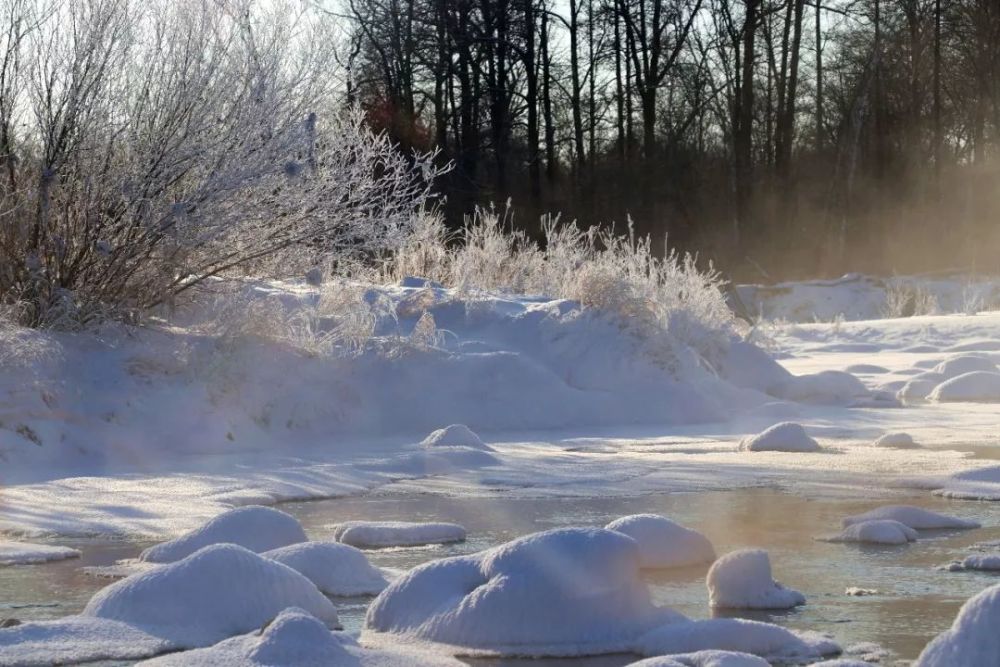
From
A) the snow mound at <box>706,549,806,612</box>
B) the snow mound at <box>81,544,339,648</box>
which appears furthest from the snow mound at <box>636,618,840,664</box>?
the snow mound at <box>81,544,339,648</box>

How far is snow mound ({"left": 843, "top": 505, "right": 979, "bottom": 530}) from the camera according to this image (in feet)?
19.5

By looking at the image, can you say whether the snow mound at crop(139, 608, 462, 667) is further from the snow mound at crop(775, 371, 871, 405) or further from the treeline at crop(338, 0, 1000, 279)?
the treeline at crop(338, 0, 1000, 279)

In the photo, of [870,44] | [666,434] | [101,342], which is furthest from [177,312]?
[870,44]

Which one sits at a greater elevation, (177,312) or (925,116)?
(925,116)

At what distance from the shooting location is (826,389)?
12062mm

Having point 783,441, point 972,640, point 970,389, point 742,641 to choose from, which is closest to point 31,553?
point 742,641

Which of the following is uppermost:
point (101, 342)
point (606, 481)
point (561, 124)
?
point (561, 124)

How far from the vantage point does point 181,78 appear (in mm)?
10305

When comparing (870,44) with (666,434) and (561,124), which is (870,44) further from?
(666,434)

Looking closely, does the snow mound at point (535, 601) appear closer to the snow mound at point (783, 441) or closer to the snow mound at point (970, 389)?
the snow mound at point (783, 441)

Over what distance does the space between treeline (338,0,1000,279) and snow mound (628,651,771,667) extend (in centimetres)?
2334

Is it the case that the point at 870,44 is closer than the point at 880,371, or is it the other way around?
the point at 880,371

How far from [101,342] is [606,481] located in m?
4.18

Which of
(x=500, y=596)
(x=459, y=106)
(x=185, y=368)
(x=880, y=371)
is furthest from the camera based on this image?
(x=459, y=106)
